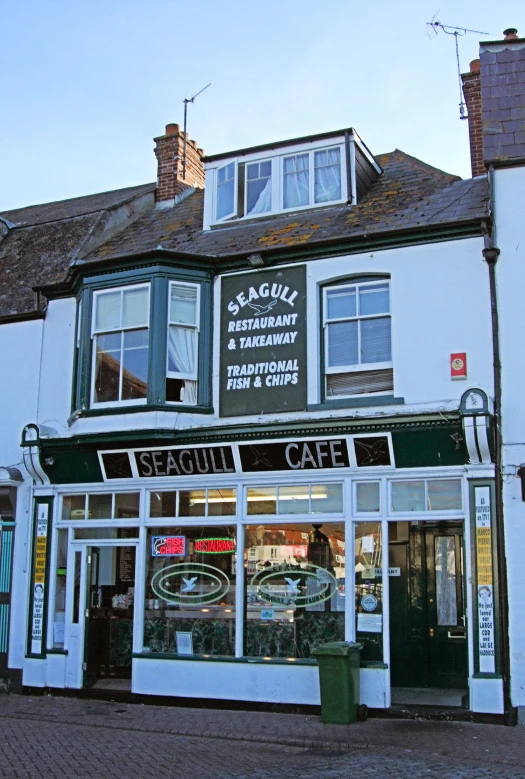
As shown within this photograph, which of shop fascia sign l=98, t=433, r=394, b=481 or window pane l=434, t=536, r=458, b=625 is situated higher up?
shop fascia sign l=98, t=433, r=394, b=481

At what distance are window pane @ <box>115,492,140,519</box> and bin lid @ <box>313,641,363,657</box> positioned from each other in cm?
385

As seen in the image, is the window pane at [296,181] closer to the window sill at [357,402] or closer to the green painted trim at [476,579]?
the window sill at [357,402]

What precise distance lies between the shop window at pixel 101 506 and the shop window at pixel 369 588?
11.9ft

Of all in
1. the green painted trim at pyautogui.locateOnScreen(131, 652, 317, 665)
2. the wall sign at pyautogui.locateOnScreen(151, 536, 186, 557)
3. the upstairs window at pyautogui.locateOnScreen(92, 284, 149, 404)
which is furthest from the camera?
the upstairs window at pyautogui.locateOnScreen(92, 284, 149, 404)

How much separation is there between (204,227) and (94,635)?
7.12 metres

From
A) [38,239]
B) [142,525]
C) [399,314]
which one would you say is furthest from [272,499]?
[38,239]

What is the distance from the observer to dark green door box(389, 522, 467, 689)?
1227 cm

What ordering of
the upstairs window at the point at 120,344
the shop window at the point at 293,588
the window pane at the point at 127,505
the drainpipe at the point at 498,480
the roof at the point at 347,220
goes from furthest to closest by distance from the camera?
the window pane at the point at 127,505 < the upstairs window at the point at 120,344 < the roof at the point at 347,220 < the shop window at the point at 293,588 < the drainpipe at the point at 498,480

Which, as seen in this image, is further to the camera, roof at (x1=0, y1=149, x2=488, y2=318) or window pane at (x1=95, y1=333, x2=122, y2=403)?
window pane at (x1=95, y1=333, x2=122, y2=403)

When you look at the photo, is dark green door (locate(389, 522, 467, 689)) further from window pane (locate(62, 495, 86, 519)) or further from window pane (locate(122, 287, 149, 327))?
window pane (locate(122, 287, 149, 327))

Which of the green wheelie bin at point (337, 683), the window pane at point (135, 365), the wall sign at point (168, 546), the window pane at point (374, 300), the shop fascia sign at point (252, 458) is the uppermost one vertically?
the window pane at point (374, 300)

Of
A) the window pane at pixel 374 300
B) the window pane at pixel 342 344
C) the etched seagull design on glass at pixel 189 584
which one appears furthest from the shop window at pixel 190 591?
the window pane at pixel 374 300

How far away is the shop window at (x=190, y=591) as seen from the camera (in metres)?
12.2

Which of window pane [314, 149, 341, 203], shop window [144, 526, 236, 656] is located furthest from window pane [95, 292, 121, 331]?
window pane [314, 149, 341, 203]
